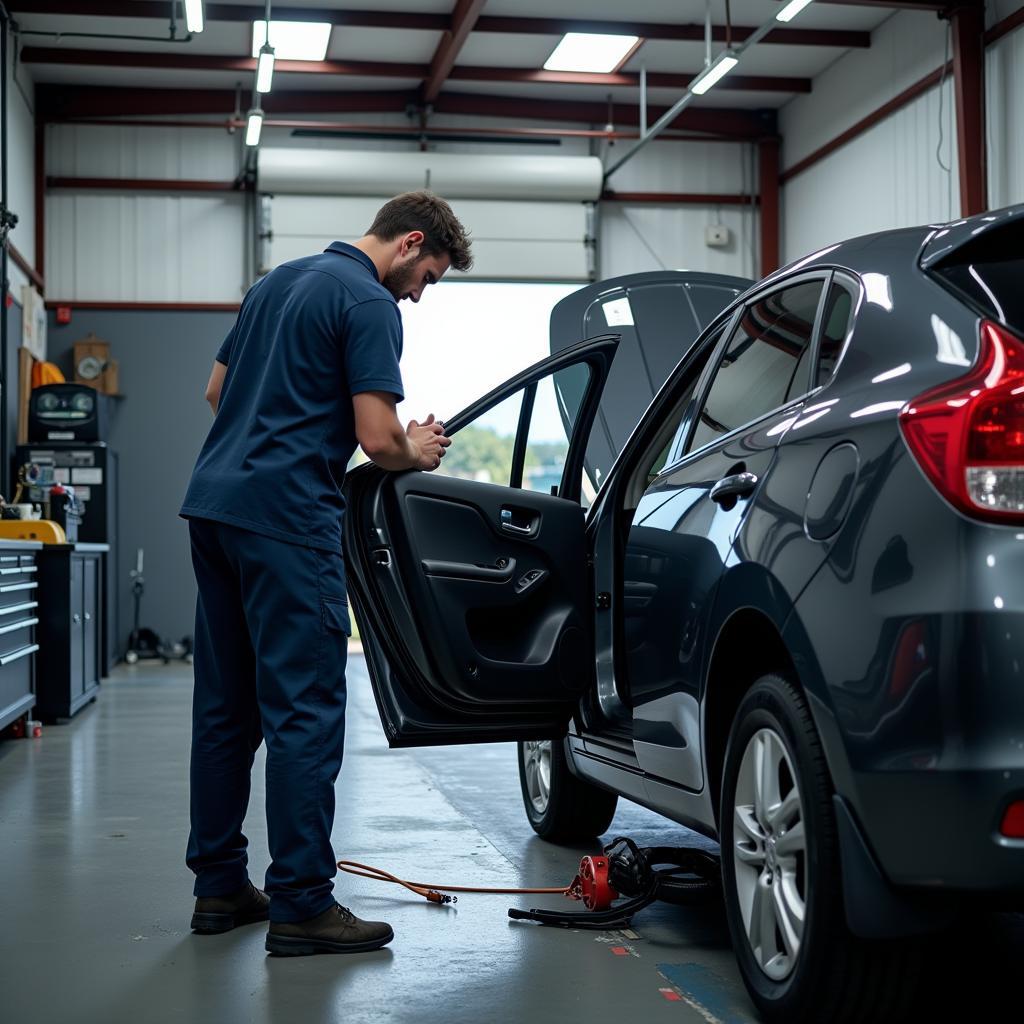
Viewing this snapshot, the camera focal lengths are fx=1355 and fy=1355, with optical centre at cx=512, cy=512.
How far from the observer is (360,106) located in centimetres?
1298

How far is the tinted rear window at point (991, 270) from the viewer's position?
2055mm

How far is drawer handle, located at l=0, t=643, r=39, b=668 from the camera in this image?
230 inches

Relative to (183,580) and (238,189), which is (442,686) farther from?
(238,189)

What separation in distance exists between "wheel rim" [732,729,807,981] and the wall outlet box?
38.6 feet

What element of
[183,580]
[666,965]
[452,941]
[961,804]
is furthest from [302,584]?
[183,580]

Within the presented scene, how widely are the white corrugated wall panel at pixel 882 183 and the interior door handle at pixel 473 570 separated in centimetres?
796

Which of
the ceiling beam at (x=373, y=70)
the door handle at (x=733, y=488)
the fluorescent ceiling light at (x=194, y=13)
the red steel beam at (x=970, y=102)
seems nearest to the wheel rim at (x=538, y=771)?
the door handle at (x=733, y=488)

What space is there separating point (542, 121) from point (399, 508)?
10.9 m

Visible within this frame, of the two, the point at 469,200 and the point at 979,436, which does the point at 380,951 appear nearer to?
the point at 979,436

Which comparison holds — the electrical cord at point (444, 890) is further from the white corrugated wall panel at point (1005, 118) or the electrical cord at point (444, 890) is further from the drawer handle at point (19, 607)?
the white corrugated wall panel at point (1005, 118)

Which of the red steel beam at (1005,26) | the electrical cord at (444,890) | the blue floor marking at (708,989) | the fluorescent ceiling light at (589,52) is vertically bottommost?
the electrical cord at (444,890)

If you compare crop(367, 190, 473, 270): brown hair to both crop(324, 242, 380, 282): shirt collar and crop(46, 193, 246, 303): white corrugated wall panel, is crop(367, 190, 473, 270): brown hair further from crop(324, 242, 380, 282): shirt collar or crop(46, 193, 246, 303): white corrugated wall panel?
crop(46, 193, 246, 303): white corrugated wall panel

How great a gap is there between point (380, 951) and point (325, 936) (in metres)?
0.13

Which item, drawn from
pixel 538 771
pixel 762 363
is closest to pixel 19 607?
pixel 538 771
